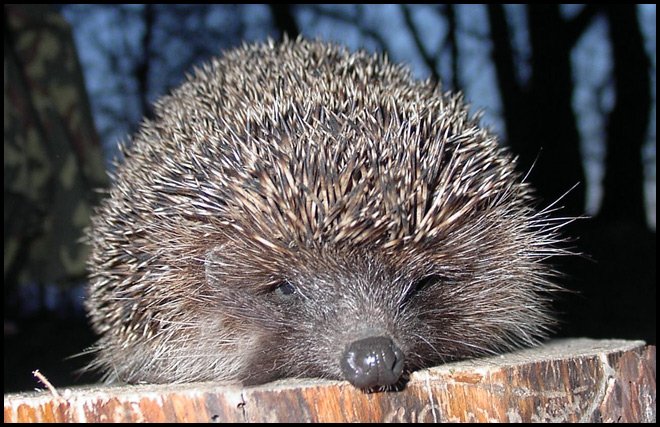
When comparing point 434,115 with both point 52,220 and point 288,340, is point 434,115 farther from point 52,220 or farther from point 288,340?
point 52,220

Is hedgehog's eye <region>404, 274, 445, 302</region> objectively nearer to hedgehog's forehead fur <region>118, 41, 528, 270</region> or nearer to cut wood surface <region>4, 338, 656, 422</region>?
hedgehog's forehead fur <region>118, 41, 528, 270</region>

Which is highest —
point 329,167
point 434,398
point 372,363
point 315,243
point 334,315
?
point 329,167

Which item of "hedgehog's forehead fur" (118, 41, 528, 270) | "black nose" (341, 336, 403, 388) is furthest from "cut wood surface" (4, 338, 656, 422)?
"hedgehog's forehead fur" (118, 41, 528, 270)

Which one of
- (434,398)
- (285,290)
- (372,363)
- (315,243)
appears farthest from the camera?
(285,290)

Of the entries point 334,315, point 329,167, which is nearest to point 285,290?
point 334,315

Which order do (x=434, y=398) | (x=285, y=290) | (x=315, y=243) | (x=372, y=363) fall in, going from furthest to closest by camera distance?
(x=285, y=290)
(x=315, y=243)
(x=434, y=398)
(x=372, y=363)

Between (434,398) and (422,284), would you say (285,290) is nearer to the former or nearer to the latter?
(422,284)

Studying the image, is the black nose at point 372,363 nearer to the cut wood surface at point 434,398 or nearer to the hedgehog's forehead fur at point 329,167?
the cut wood surface at point 434,398
